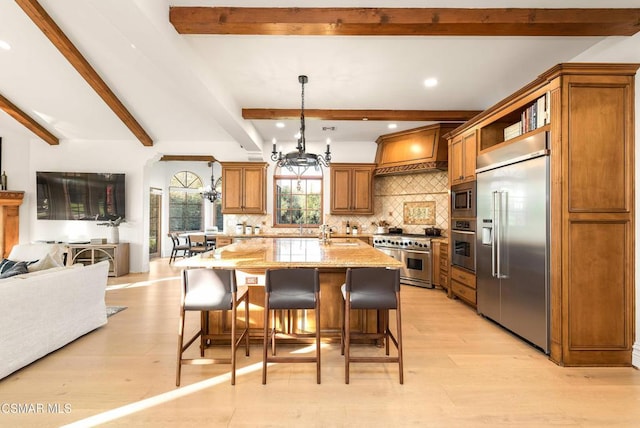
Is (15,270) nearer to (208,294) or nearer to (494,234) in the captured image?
(208,294)

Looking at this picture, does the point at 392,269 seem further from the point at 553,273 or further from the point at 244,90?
the point at 244,90

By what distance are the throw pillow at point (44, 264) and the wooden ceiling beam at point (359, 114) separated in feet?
10.0

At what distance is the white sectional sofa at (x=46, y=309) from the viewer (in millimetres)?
2379

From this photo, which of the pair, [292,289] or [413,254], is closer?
[292,289]

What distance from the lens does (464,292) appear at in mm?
4188

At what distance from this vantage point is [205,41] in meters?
3.00

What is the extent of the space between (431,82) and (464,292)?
281 centimetres

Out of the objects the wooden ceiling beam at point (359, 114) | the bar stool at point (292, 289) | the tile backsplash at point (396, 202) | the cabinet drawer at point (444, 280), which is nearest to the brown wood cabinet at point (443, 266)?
the cabinet drawer at point (444, 280)

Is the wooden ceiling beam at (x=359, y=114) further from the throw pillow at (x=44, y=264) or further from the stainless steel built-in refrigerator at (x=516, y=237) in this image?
the throw pillow at (x=44, y=264)

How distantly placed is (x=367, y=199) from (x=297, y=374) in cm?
442

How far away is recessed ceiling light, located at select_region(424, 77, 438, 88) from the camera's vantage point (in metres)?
3.78

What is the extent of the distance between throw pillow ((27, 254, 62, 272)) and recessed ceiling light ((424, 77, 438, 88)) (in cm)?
491

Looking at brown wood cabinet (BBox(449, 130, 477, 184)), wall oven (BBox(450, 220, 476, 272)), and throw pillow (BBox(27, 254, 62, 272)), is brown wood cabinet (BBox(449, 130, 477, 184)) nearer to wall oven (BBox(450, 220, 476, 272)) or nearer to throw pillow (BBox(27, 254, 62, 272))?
wall oven (BBox(450, 220, 476, 272))

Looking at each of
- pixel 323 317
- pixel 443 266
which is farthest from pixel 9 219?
pixel 443 266
